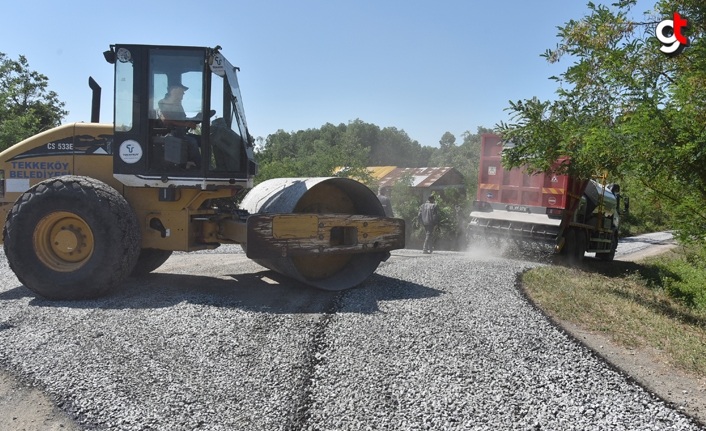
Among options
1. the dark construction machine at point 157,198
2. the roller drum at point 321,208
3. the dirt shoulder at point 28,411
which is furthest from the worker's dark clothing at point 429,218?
the dirt shoulder at point 28,411

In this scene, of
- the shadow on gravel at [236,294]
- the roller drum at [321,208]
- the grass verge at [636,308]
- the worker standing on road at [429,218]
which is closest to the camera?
the grass verge at [636,308]

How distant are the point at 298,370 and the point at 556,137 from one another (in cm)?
695

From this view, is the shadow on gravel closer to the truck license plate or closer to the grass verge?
the grass verge

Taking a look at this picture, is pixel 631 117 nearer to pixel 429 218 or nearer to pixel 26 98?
pixel 429 218

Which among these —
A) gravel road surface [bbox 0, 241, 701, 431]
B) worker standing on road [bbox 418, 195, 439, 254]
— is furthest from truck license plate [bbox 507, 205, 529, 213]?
gravel road surface [bbox 0, 241, 701, 431]

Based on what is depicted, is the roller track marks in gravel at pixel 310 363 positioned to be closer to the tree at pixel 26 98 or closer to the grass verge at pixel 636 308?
the grass verge at pixel 636 308

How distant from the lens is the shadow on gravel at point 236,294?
18.9 ft

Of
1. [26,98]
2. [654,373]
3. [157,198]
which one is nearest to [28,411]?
[157,198]

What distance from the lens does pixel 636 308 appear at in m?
7.34

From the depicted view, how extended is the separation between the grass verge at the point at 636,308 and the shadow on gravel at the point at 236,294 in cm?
168

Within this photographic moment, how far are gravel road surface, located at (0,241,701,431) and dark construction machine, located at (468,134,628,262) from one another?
6151 mm

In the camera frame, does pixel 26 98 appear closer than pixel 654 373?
No

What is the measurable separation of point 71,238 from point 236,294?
1871mm

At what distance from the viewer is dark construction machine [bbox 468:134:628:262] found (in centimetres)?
1201
